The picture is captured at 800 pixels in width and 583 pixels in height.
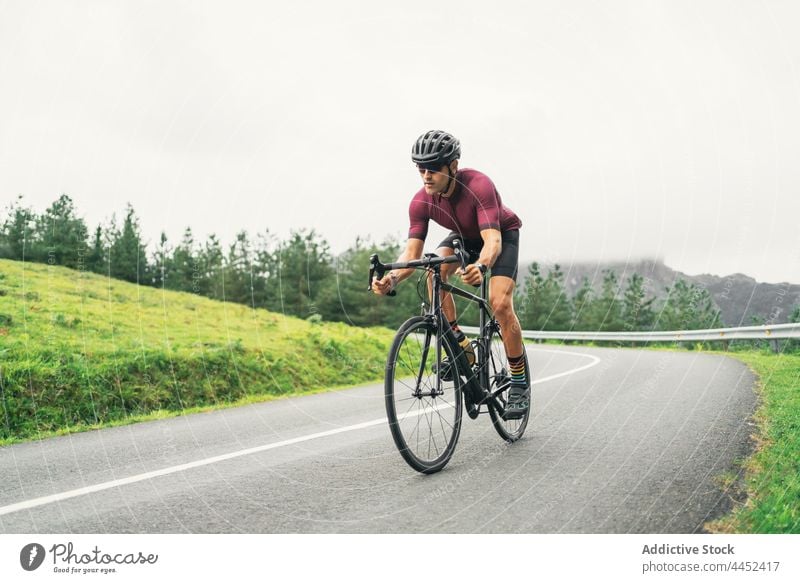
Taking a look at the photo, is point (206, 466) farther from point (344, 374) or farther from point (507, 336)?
point (344, 374)

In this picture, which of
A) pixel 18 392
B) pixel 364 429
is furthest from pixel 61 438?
pixel 364 429

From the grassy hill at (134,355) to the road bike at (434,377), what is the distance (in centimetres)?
347

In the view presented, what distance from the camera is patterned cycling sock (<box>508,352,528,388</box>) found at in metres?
4.73

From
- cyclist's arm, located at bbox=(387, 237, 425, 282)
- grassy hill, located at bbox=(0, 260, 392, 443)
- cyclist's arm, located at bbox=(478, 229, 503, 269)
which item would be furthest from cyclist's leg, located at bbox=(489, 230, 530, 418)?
grassy hill, located at bbox=(0, 260, 392, 443)

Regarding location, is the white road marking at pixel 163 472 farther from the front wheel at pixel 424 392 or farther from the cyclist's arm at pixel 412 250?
the cyclist's arm at pixel 412 250

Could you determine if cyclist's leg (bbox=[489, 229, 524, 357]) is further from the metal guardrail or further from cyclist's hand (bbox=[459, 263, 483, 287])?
cyclist's hand (bbox=[459, 263, 483, 287])

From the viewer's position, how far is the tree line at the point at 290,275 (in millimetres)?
13406

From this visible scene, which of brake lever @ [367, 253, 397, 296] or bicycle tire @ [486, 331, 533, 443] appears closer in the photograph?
brake lever @ [367, 253, 397, 296]

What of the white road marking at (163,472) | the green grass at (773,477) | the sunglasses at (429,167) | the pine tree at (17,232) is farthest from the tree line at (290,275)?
the green grass at (773,477)

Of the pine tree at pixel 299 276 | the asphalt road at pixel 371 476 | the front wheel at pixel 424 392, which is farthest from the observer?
the pine tree at pixel 299 276

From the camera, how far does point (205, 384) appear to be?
7719 millimetres

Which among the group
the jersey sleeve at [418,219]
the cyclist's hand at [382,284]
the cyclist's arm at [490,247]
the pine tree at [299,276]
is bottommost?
the cyclist's hand at [382,284]

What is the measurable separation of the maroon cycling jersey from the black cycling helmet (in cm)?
25

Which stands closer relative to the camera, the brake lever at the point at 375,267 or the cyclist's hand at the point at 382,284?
the brake lever at the point at 375,267
